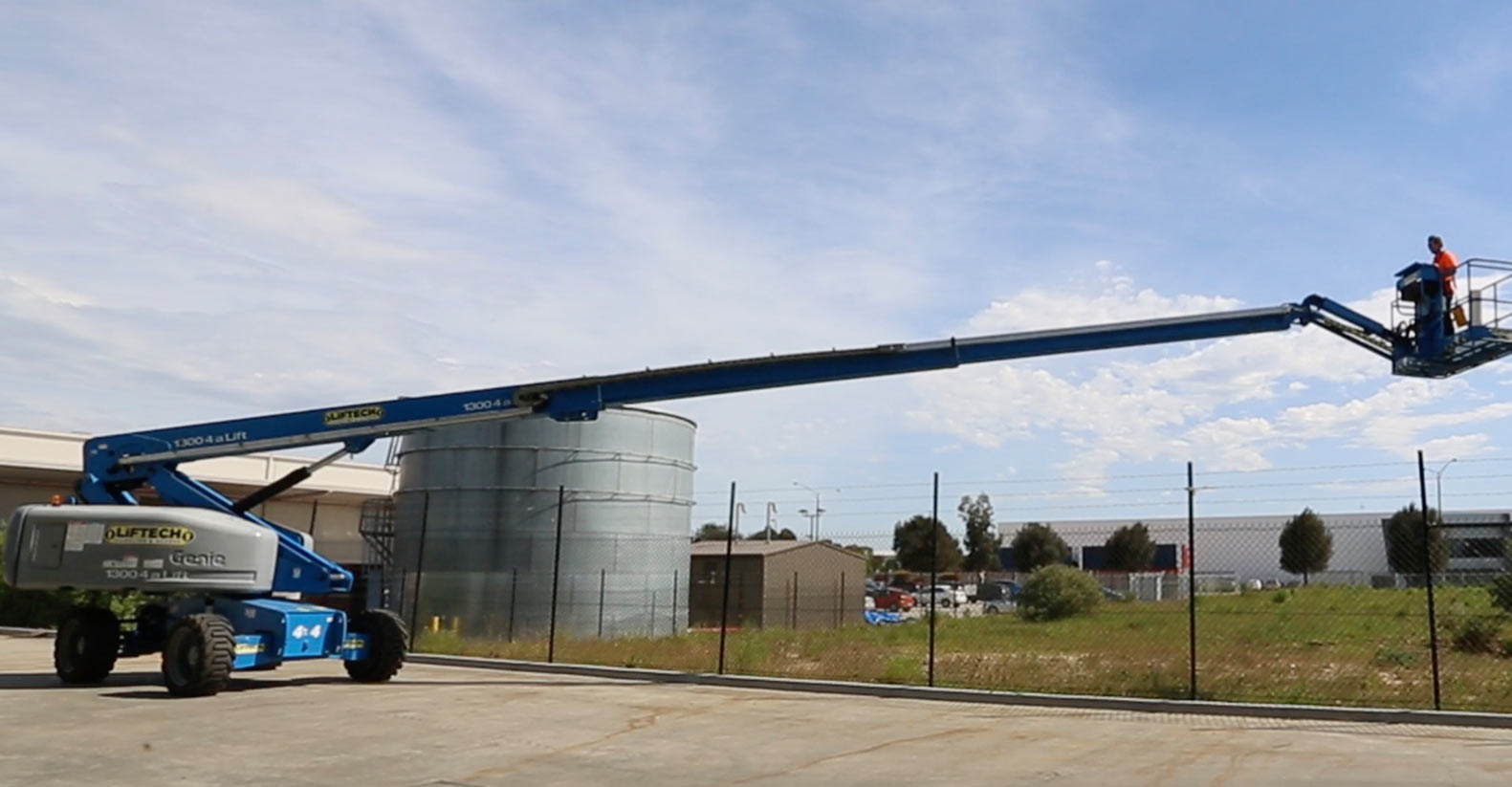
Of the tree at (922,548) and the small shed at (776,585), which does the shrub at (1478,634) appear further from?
the tree at (922,548)

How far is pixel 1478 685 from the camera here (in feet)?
55.9

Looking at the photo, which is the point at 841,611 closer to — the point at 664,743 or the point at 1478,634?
the point at 1478,634

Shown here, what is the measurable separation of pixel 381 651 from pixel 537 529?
15.1 m

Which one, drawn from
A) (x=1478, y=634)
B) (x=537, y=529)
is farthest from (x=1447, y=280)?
(x=537, y=529)

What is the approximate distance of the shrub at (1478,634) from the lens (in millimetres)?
22188

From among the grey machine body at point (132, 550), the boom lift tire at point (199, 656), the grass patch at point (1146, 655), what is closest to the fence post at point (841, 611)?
the grass patch at point (1146, 655)

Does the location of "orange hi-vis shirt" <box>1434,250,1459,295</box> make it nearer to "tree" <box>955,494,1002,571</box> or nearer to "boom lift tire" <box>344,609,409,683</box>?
"boom lift tire" <box>344,609,409,683</box>

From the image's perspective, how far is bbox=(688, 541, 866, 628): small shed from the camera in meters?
40.5

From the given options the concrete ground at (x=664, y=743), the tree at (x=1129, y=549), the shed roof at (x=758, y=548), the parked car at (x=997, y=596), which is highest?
the tree at (x=1129, y=549)

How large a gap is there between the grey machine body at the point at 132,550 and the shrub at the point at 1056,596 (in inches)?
1055

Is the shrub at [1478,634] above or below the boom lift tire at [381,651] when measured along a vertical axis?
above

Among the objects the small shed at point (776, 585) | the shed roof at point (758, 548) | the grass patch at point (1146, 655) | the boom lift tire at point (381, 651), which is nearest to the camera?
the grass patch at point (1146, 655)

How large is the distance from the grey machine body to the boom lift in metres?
0.02

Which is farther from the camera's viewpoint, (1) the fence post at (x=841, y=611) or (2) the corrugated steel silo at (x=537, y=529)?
(1) the fence post at (x=841, y=611)
